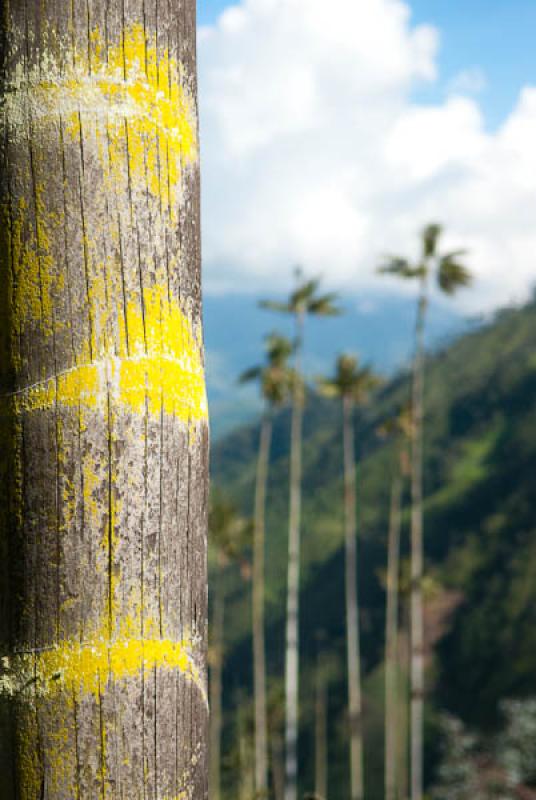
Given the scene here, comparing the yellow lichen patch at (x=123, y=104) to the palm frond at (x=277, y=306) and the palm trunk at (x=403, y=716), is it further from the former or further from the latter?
the palm trunk at (x=403, y=716)

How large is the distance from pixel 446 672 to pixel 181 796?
274 feet

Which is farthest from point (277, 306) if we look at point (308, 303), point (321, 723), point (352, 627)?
point (321, 723)

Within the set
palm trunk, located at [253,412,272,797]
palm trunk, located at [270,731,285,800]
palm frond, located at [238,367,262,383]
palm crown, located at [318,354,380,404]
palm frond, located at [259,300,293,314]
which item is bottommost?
palm trunk, located at [270,731,285,800]

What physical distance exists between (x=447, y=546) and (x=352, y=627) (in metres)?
35.0

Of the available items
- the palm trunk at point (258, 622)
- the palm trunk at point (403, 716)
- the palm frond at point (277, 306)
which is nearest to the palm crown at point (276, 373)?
the palm trunk at point (258, 622)

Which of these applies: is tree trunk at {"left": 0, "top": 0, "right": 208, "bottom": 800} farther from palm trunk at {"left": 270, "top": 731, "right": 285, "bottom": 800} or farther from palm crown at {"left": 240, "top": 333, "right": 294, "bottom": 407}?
palm trunk at {"left": 270, "top": 731, "right": 285, "bottom": 800}

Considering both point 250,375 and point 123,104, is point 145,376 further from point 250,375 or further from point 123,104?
Answer: point 250,375

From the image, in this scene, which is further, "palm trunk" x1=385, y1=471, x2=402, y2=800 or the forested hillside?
the forested hillside

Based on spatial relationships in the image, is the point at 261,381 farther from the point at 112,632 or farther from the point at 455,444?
the point at 455,444

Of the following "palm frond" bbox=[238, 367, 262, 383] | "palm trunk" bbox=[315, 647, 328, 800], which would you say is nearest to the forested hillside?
"palm trunk" bbox=[315, 647, 328, 800]

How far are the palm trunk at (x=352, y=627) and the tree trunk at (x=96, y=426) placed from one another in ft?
124

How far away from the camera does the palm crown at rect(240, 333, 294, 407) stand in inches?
1549

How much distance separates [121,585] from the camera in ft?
3.30

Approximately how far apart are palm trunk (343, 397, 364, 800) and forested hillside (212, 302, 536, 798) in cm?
139
